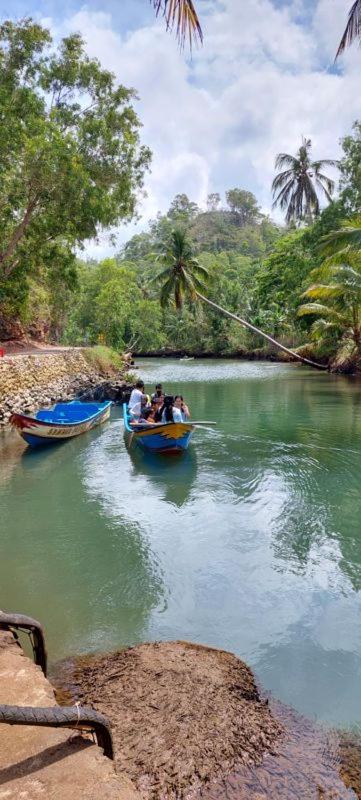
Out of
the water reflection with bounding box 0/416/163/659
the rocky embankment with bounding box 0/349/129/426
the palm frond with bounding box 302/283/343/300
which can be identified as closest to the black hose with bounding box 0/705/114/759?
the water reflection with bounding box 0/416/163/659

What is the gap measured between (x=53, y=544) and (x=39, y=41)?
1582cm

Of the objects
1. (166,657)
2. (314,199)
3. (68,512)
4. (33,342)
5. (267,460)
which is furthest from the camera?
(314,199)

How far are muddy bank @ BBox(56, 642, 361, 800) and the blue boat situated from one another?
6.73 metres

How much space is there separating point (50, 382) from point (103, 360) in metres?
7.72

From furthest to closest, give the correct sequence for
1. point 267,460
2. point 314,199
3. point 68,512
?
1. point 314,199
2. point 267,460
3. point 68,512

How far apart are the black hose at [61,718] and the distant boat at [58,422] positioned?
9513 millimetres

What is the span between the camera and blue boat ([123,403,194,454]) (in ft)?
35.6

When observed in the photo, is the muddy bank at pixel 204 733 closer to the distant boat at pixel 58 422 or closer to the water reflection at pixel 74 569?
the water reflection at pixel 74 569

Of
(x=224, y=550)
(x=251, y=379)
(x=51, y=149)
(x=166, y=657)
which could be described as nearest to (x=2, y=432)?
(x=51, y=149)

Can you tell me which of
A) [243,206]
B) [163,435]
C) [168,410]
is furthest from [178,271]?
[243,206]

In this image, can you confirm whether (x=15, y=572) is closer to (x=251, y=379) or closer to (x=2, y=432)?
(x=2, y=432)

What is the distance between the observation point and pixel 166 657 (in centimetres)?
422

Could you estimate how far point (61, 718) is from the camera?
2244 mm

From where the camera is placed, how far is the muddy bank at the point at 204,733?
2990mm
